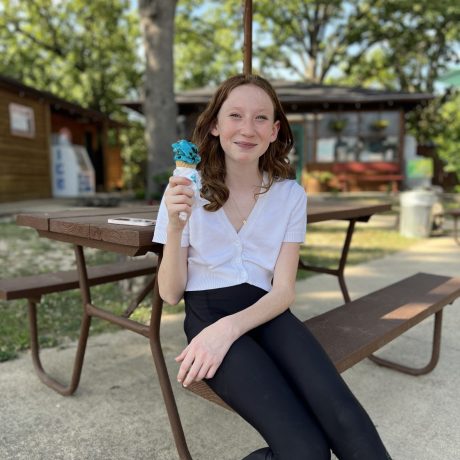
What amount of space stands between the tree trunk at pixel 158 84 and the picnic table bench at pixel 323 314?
6.61m

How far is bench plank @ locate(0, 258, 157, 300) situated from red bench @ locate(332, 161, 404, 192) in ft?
46.6

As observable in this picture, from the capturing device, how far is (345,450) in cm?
138

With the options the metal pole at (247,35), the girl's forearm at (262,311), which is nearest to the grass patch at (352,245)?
the metal pole at (247,35)

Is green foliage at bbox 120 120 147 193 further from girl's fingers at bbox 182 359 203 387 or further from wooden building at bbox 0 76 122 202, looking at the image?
girl's fingers at bbox 182 359 203 387

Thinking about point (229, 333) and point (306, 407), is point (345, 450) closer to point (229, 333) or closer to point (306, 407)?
point (306, 407)

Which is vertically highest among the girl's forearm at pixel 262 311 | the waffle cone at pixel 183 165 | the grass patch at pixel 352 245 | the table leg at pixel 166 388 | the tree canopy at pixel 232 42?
the tree canopy at pixel 232 42

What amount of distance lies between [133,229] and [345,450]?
1056 millimetres

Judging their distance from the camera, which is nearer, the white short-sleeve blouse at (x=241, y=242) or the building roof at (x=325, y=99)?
the white short-sleeve blouse at (x=241, y=242)

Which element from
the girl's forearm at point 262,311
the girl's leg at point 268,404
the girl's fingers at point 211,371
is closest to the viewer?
the girl's leg at point 268,404

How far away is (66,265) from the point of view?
5.53 meters

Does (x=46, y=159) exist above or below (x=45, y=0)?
below

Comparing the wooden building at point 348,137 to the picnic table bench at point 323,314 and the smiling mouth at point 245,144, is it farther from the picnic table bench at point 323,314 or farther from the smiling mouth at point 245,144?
the smiling mouth at point 245,144

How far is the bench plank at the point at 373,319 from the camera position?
185 cm

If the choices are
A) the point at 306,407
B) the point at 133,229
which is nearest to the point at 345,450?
the point at 306,407
